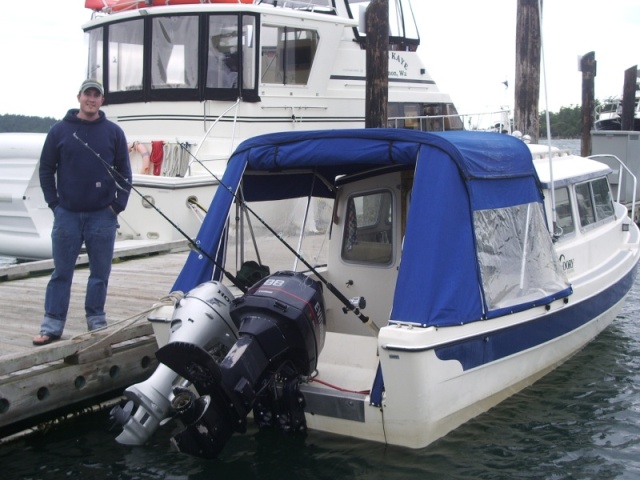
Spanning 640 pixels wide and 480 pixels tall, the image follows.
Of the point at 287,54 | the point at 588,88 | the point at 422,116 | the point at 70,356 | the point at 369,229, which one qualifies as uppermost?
the point at 588,88

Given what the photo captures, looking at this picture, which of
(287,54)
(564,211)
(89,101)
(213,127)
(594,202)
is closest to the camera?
(89,101)

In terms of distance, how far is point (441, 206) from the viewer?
5734mm

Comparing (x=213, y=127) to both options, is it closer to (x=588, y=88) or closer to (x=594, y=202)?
(x=594, y=202)

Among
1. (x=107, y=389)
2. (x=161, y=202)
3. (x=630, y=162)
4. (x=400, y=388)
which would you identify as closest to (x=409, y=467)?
(x=400, y=388)

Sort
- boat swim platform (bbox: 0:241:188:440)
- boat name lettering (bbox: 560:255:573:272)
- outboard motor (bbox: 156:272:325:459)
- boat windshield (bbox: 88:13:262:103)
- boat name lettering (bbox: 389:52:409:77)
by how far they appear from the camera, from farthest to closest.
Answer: boat name lettering (bbox: 389:52:409:77), boat windshield (bbox: 88:13:262:103), boat name lettering (bbox: 560:255:573:272), boat swim platform (bbox: 0:241:188:440), outboard motor (bbox: 156:272:325:459)

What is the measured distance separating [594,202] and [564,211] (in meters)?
1.10

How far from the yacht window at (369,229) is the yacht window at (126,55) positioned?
806cm

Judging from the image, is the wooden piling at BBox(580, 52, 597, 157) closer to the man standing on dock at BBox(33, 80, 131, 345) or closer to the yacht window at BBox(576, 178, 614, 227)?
the yacht window at BBox(576, 178, 614, 227)

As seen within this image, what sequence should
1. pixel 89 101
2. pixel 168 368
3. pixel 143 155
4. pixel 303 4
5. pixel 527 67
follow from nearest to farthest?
pixel 168 368, pixel 89 101, pixel 527 67, pixel 143 155, pixel 303 4

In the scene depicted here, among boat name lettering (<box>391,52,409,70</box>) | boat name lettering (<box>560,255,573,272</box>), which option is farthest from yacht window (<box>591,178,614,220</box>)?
boat name lettering (<box>391,52,409,70</box>)

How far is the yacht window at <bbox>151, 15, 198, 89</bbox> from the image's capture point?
541 inches

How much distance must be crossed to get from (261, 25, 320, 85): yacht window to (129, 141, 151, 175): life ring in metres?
2.40

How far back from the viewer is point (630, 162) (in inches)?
712

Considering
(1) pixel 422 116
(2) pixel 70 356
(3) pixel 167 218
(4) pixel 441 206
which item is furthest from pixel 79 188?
(1) pixel 422 116
